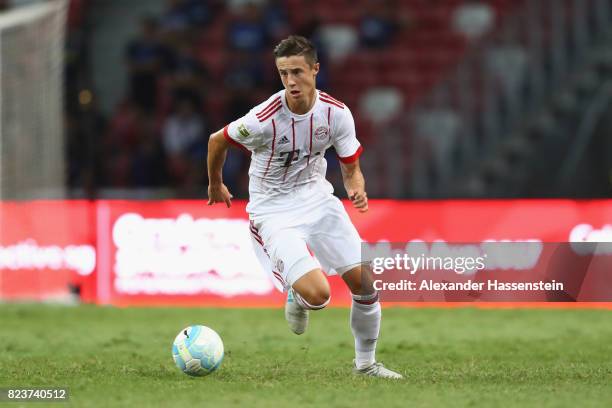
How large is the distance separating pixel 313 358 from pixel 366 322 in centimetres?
141

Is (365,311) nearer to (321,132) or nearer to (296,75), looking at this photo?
(321,132)

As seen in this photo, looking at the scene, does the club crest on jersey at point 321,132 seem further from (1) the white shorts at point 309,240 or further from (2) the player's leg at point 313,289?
(2) the player's leg at point 313,289

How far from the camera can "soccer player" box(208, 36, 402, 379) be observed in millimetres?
7680

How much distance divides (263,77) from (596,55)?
4808mm

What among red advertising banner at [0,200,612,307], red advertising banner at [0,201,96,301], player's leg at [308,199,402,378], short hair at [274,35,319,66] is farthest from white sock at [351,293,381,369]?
red advertising banner at [0,201,96,301]

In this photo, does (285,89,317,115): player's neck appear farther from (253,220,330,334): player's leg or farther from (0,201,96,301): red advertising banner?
(0,201,96,301): red advertising banner

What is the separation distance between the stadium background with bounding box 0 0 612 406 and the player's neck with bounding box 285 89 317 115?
1.78 meters

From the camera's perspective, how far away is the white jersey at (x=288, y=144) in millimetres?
7715

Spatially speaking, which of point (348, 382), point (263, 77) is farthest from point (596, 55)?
point (348, 382)

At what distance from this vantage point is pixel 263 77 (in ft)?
57.7

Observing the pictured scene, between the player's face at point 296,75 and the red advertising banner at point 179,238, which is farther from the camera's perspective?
the red advertising banner at point 179,238

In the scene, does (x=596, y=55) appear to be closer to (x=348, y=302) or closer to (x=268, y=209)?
(x=348, y=302)

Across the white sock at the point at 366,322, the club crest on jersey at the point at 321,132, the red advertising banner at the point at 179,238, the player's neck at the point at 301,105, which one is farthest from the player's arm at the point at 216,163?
the red advertising banner at the point at 179,238

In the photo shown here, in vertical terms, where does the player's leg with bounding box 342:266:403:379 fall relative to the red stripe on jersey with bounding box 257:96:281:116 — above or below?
below
